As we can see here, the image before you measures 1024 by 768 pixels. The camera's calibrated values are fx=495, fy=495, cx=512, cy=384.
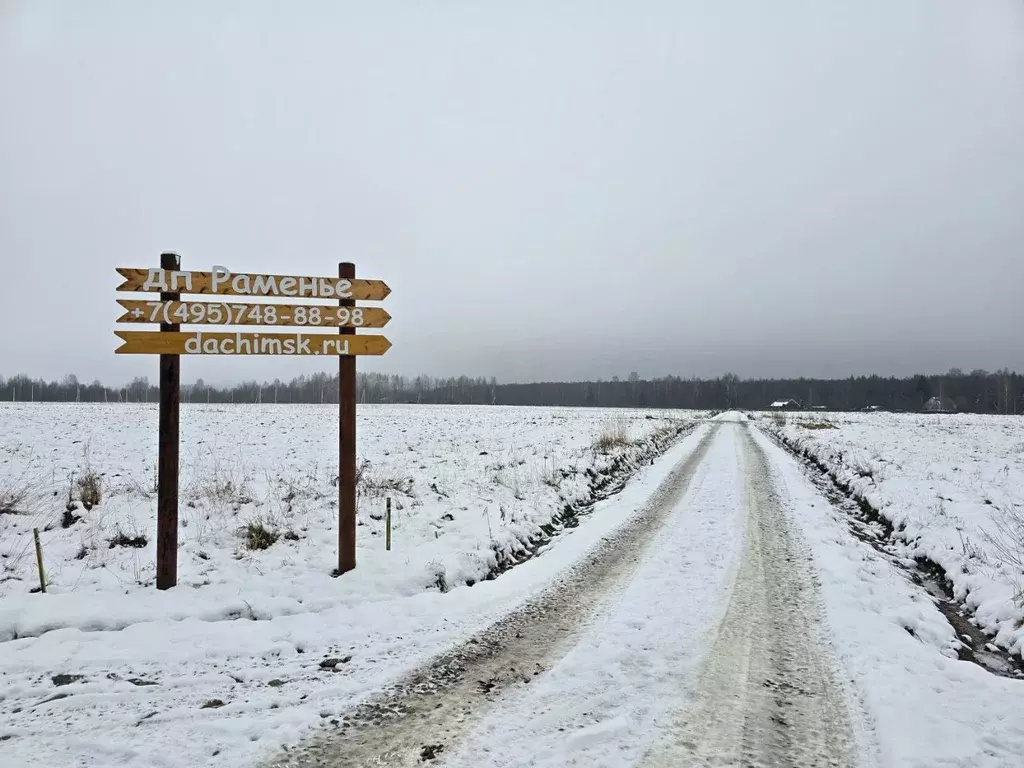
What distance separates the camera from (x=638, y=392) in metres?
166

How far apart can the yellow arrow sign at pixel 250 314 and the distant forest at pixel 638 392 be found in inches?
4214

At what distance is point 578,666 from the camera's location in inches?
183

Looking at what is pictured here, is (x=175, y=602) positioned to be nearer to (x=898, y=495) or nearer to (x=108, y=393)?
(x=898, y=495)

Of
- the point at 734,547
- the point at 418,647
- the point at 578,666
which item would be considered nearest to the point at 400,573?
the point at 418,647

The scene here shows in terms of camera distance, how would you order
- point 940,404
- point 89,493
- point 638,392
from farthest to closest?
point 638,392 → point 940,404 → point 89,493

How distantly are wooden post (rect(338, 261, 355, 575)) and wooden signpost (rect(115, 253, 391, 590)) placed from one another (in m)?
0.01

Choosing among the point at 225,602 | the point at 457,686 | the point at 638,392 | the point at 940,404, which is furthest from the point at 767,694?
the point at 638,392

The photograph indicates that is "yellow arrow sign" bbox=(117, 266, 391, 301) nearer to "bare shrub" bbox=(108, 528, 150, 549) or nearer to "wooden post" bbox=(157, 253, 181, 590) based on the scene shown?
"wooden post" bbox=(157, 253, 181, 590)

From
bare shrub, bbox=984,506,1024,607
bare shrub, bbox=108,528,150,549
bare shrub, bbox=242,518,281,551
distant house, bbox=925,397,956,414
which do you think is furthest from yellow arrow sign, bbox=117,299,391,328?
distant house, bbox=925,397,956,414

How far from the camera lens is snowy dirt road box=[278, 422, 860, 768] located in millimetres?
3518

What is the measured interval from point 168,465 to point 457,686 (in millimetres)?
4820

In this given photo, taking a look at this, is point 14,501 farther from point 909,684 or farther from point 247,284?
point 909,684

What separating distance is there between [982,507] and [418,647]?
504 inches

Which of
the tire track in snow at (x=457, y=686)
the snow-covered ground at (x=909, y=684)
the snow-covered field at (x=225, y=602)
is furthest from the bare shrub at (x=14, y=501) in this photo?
the snow-covered ground at (x=909, y=684)
